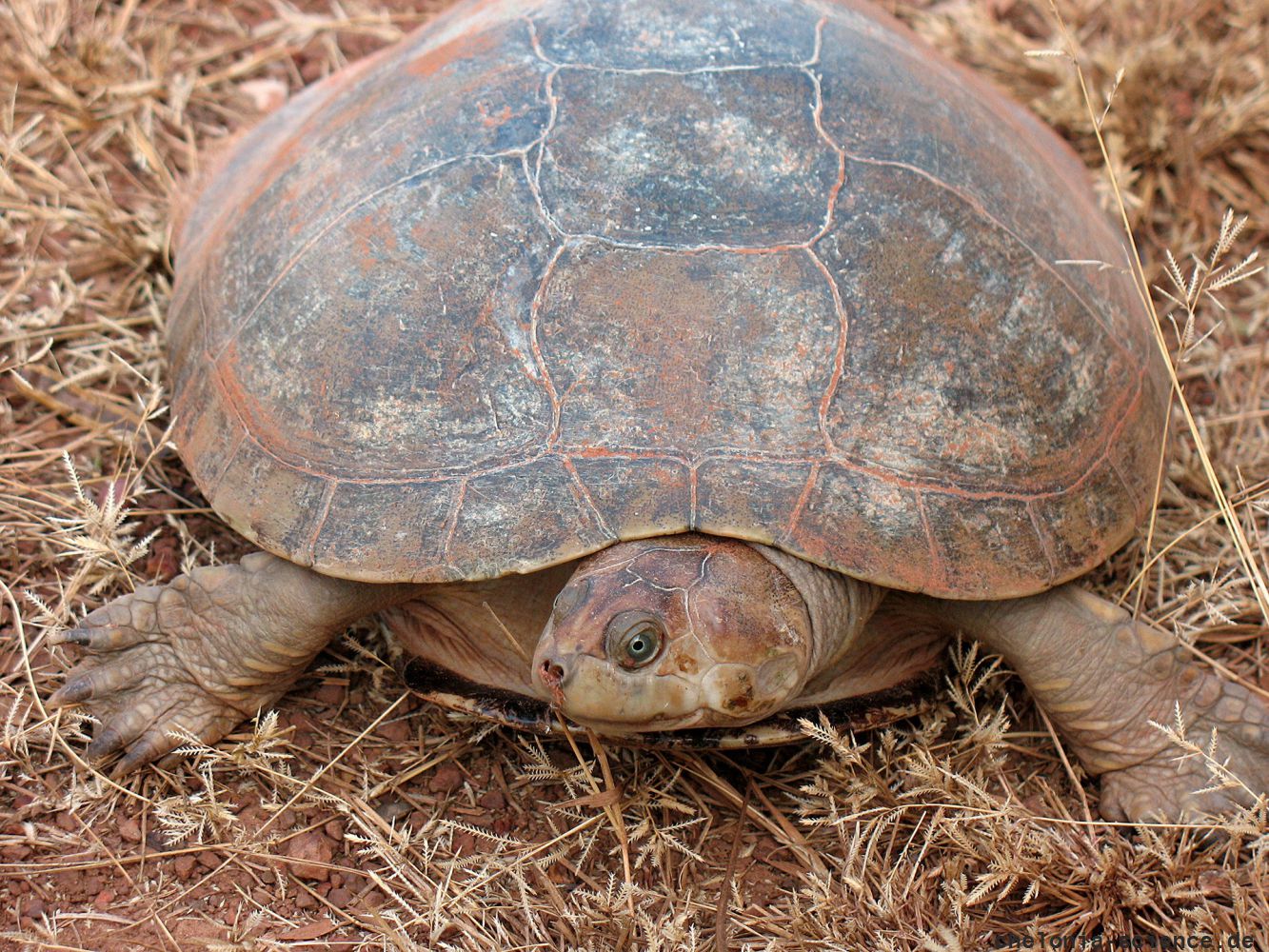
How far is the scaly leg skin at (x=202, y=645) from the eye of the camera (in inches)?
137

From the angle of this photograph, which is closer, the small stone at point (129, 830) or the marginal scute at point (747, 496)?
the marginal scute at point (747, 496)

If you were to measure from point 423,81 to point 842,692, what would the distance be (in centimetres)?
229

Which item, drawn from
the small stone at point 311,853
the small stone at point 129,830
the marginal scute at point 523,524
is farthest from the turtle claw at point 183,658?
the marginal scute at point 523,524

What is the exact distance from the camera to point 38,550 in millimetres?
3949

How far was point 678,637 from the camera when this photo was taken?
2.91 meters

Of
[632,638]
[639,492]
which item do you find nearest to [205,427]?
[639,492]

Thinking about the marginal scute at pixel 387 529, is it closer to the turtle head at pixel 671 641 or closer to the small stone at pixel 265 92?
the turtle head at pixel 671 641

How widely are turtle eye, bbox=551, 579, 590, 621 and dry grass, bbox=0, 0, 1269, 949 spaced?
61 cm

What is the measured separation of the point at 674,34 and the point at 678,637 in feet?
6.14

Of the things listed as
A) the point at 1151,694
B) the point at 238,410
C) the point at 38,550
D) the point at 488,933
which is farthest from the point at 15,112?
the point at 1151,694

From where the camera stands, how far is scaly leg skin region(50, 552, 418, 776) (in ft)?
11.4

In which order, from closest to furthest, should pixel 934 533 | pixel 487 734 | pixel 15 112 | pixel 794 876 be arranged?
pixel 934 533 → pixel 794 876 → pixel 487 734 → pixel 15 112

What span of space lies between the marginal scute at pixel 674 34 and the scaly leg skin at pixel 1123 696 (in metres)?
1.69

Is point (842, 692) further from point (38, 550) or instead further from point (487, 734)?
point (38, 550)
